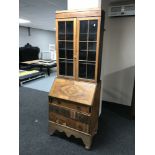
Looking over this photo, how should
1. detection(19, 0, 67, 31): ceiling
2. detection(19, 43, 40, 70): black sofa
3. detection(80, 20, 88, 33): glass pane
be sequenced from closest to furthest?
detection(80, 20, 88, 33): glass pane → detection(19, 0, 67, 31): ceiling → detection(19, 43, 40, 70): black sofa

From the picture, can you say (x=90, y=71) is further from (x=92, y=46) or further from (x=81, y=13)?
(x=81, y=13)

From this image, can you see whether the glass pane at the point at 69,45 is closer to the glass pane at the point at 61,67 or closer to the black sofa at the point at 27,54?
the glass pane at the point at 61,67

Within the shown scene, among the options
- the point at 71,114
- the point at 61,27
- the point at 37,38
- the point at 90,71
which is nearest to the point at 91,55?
the point at 90,71

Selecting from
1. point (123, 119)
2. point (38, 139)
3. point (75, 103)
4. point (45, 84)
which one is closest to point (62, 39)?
point (75, 103)

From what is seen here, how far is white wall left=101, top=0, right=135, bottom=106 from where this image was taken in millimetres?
3048

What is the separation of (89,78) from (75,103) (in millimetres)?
393

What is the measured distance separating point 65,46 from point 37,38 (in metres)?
7.83

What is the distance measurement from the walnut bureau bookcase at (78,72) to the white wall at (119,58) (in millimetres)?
1017

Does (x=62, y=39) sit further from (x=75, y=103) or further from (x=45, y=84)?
(x=45, y=84)

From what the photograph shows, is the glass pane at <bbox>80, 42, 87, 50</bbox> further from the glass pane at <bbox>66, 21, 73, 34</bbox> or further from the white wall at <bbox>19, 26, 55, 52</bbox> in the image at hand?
the white wall at <bbox>19, 26, 55, 52</bbox>

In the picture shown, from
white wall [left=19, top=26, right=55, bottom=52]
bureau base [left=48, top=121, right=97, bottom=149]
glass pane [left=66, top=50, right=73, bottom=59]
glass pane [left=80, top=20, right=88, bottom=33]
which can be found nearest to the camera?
glass pane [left=80, top=20, right=88, bottom=33]

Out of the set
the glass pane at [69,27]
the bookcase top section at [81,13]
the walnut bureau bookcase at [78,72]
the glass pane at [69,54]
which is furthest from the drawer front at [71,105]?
the bookcase top section at [81,13]

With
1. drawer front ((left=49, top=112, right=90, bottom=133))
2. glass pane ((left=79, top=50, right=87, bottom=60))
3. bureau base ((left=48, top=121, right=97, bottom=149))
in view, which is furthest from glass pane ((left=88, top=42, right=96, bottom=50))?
bureau base ((left=48, top=121, right=97, bottom=149))

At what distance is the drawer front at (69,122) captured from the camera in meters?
1.99
